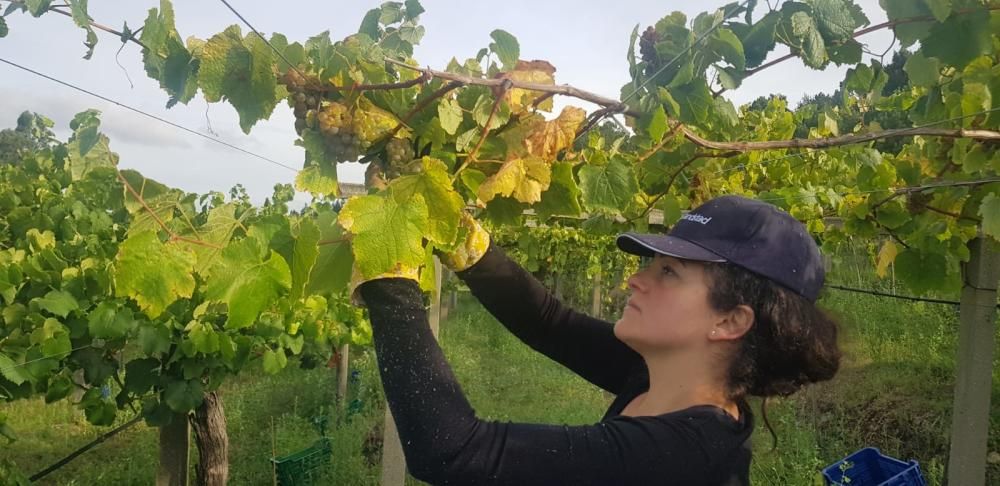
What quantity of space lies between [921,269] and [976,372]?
1.97 ft

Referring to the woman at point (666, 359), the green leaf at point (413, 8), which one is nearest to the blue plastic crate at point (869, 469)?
the woman at point (666, 359)

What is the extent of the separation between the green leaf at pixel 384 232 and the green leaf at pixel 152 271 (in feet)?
0.95

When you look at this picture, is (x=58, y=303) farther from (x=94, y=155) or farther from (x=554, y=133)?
(x=554, y=133)

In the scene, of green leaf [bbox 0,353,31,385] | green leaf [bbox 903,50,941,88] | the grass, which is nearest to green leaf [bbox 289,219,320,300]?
green leaf [bbox 903,50,941,88]

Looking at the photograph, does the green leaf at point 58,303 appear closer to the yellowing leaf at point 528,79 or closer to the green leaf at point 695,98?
the yellowing leaf at point 528,79

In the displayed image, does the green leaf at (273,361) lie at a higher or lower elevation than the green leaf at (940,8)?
lower

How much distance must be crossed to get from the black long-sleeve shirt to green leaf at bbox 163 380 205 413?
2.65 m

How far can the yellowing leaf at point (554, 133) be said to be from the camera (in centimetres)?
156

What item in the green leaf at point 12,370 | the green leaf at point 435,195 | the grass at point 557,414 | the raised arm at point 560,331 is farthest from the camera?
the grass at point 557,414

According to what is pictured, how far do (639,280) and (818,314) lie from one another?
0.40 m

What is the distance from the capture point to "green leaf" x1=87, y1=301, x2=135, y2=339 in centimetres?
285

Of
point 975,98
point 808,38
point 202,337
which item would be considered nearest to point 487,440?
point 808,38

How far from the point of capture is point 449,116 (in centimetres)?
143

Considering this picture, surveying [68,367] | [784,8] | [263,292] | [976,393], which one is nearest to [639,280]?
[784,8]
